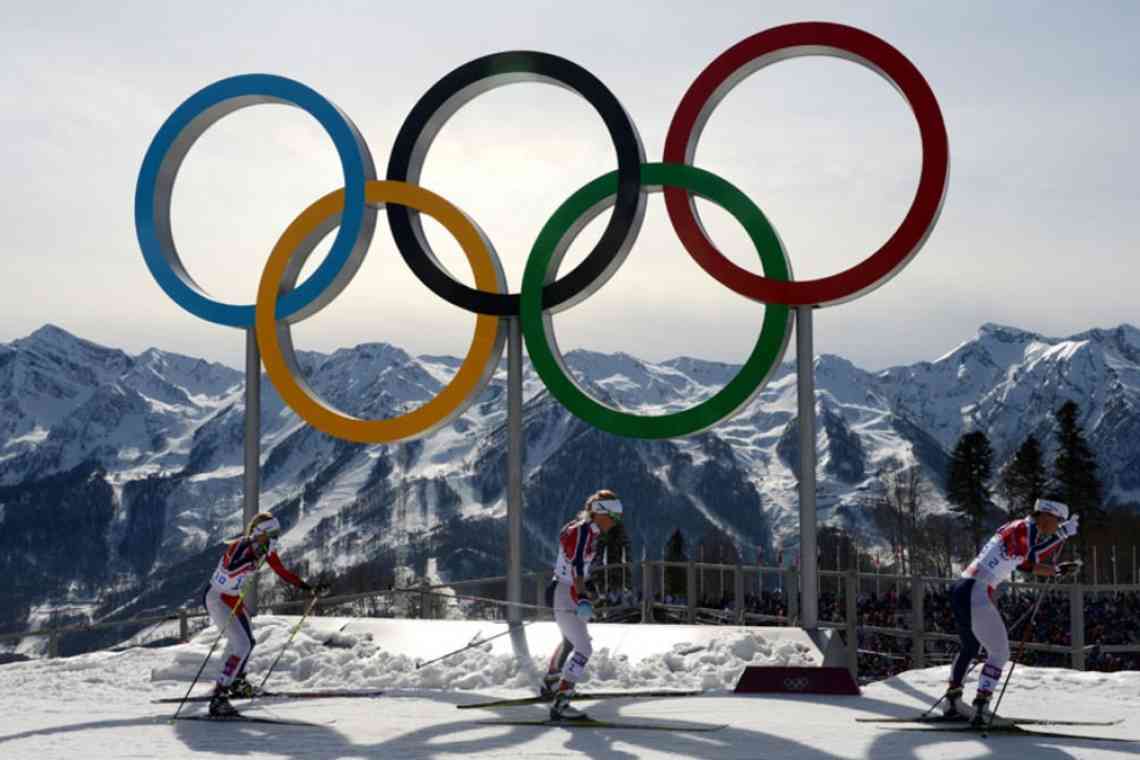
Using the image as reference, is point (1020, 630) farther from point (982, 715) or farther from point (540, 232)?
point (982, 715)

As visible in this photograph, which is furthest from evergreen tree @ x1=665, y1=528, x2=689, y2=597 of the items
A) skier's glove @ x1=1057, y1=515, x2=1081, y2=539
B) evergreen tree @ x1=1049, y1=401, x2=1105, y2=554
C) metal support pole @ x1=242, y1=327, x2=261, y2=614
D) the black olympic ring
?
skier's glove @ x1=1057, y1=515, x2=1081, y2=539

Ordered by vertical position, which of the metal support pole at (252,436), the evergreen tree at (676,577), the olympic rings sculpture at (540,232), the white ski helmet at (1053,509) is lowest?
the evergreen tree at (676,577)

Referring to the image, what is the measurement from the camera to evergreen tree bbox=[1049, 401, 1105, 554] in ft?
342

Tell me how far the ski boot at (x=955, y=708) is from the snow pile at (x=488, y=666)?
12.2ft

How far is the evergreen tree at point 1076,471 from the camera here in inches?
4099

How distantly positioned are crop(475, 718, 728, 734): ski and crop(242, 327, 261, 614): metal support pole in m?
7.75

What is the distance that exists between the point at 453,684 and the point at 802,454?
562 centimetres

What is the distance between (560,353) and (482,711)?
19.7 ft

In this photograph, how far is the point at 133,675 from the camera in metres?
18.7

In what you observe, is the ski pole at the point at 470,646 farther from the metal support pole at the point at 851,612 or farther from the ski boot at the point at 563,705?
the metal support pole at the point at 851,612

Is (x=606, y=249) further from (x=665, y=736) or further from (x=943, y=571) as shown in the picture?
(x=943, y=571)

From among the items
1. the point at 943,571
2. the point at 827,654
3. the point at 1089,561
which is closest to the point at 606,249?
the point at 827,654

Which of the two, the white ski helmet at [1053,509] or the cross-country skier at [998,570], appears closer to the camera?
the cross-country skier at [998,570]

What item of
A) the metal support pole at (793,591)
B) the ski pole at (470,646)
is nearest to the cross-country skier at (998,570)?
the ski pole at (470,646)
